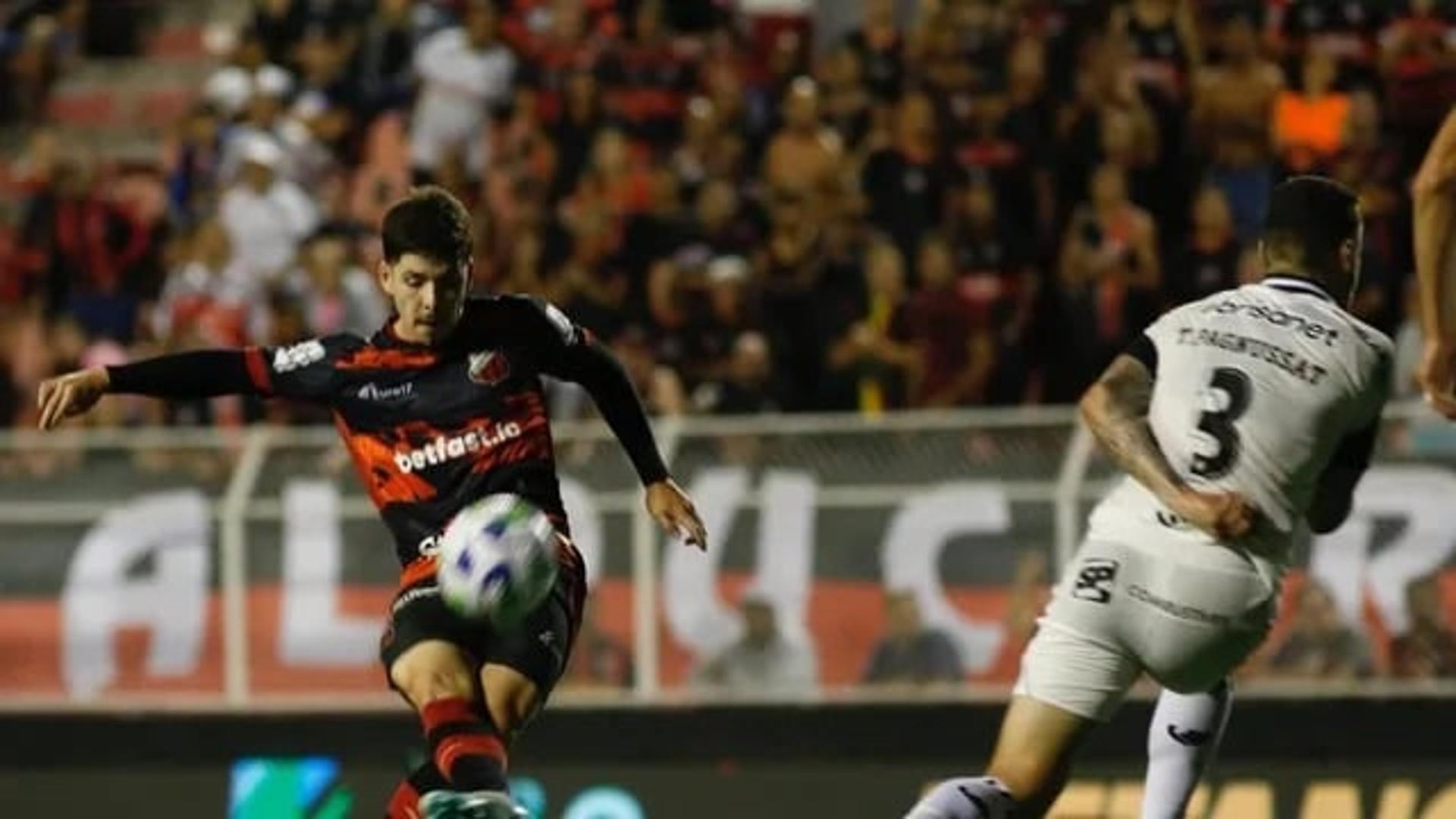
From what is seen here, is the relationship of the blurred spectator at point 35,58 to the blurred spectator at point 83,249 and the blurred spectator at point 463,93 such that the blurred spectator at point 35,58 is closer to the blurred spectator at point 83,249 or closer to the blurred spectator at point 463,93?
the blurred spectator at point 83,249

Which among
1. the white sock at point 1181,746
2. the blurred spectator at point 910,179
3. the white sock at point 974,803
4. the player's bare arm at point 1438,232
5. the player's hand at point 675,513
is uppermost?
the player's bare arm at point 1438,232

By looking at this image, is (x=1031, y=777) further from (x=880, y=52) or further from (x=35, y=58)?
(x=35, y=58)

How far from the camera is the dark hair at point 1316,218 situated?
26.1 ft

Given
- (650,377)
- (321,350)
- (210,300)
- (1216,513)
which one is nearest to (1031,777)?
(1216,513)

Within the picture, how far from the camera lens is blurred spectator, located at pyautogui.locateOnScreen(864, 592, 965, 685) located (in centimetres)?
1259

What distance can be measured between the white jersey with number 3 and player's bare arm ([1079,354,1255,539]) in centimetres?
5

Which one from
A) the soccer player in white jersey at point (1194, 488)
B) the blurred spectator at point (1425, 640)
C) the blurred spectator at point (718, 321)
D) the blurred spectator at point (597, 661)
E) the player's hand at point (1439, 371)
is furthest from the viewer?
the blurred spectator at point (718, 321)

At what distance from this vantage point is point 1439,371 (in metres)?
7.05

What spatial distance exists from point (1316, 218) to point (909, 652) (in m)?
4.89

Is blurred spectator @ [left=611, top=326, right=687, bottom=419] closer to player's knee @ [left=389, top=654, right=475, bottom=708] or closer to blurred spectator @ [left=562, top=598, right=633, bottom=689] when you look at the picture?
blurred spectator @ [left=562, top=598, right=633, bottom=689]

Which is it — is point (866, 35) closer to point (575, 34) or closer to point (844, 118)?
point (844, 118)

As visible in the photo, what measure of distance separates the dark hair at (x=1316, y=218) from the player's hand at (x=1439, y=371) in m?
0.85

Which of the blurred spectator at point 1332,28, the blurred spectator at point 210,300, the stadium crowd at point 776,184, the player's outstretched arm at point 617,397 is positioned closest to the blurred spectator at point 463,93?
the stadium crowd at point 776,184

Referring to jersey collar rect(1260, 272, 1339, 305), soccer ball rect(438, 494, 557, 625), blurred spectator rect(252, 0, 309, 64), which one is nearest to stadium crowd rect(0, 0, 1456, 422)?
blurred spectator rect(252, 0, 309, 64)
